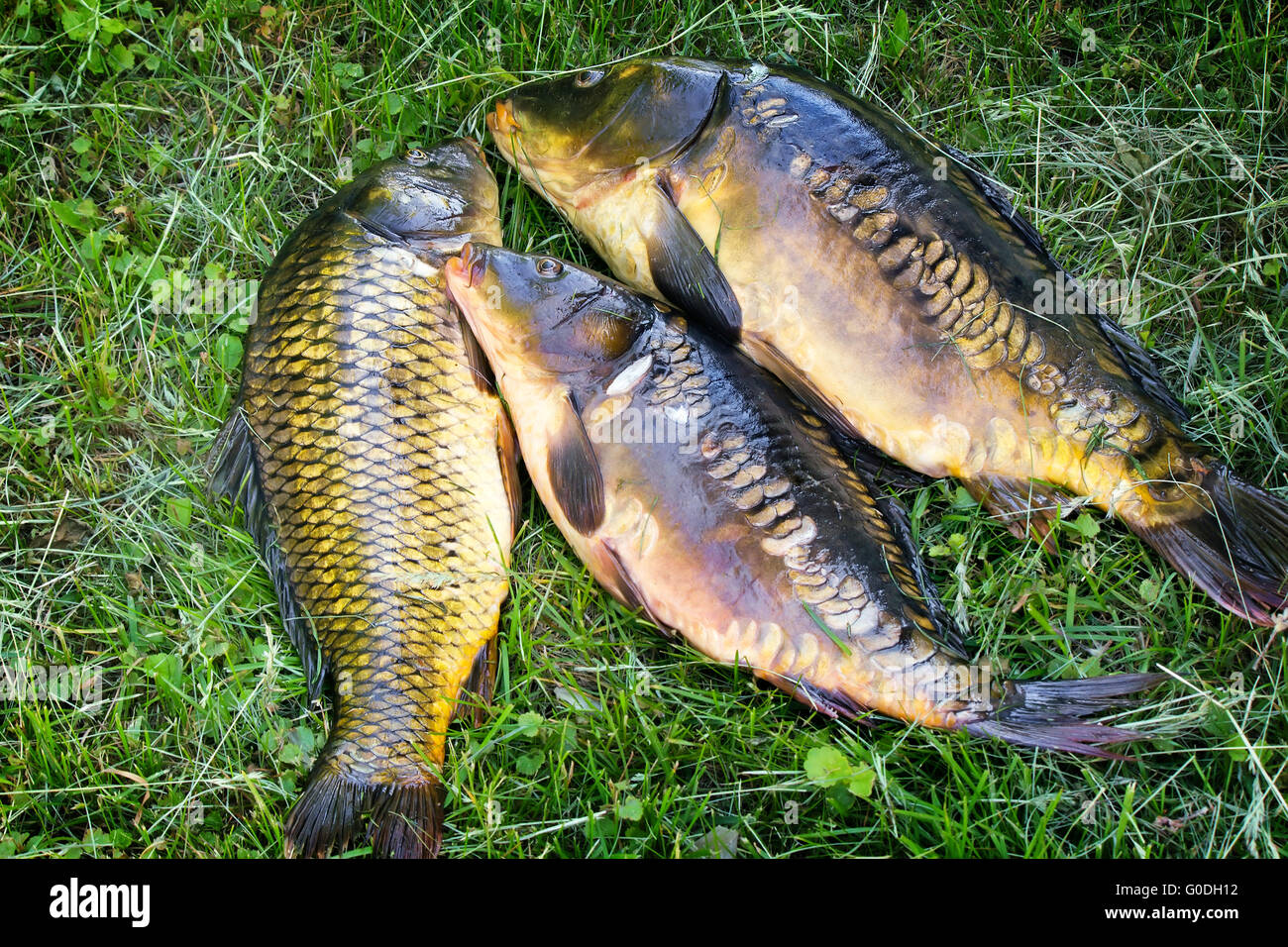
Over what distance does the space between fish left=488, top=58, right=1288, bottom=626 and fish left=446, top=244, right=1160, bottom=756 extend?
0.20 meters

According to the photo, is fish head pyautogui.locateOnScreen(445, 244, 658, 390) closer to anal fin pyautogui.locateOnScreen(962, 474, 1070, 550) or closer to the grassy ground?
the grassy ground

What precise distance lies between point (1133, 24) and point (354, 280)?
2.89 meters

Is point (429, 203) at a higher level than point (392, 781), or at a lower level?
higher

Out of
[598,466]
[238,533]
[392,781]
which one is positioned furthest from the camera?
[238,533]

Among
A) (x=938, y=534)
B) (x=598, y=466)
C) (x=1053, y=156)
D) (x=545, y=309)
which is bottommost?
(x=938, y=534)

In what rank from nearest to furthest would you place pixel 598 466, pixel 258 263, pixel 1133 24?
1. pixel 598 466
2. pixel 258 263
3. pixel 1133 24

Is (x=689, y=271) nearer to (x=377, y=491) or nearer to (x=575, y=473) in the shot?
(x=575, y=473)

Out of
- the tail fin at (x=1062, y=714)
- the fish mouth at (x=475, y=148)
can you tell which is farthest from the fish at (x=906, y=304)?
the tail fin at (x=1062, y=714)

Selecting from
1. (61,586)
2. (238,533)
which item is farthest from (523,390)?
(61,586)

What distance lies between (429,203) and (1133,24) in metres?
2.60

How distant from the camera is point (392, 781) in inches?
100

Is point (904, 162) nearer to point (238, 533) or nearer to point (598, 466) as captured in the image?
point (598, 466)

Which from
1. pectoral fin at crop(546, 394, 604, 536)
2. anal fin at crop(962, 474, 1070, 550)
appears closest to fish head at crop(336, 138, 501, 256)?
pectoral fin at crop(546, 394, 604, 536)

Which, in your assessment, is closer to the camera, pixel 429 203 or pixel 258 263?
pixel 429 203
